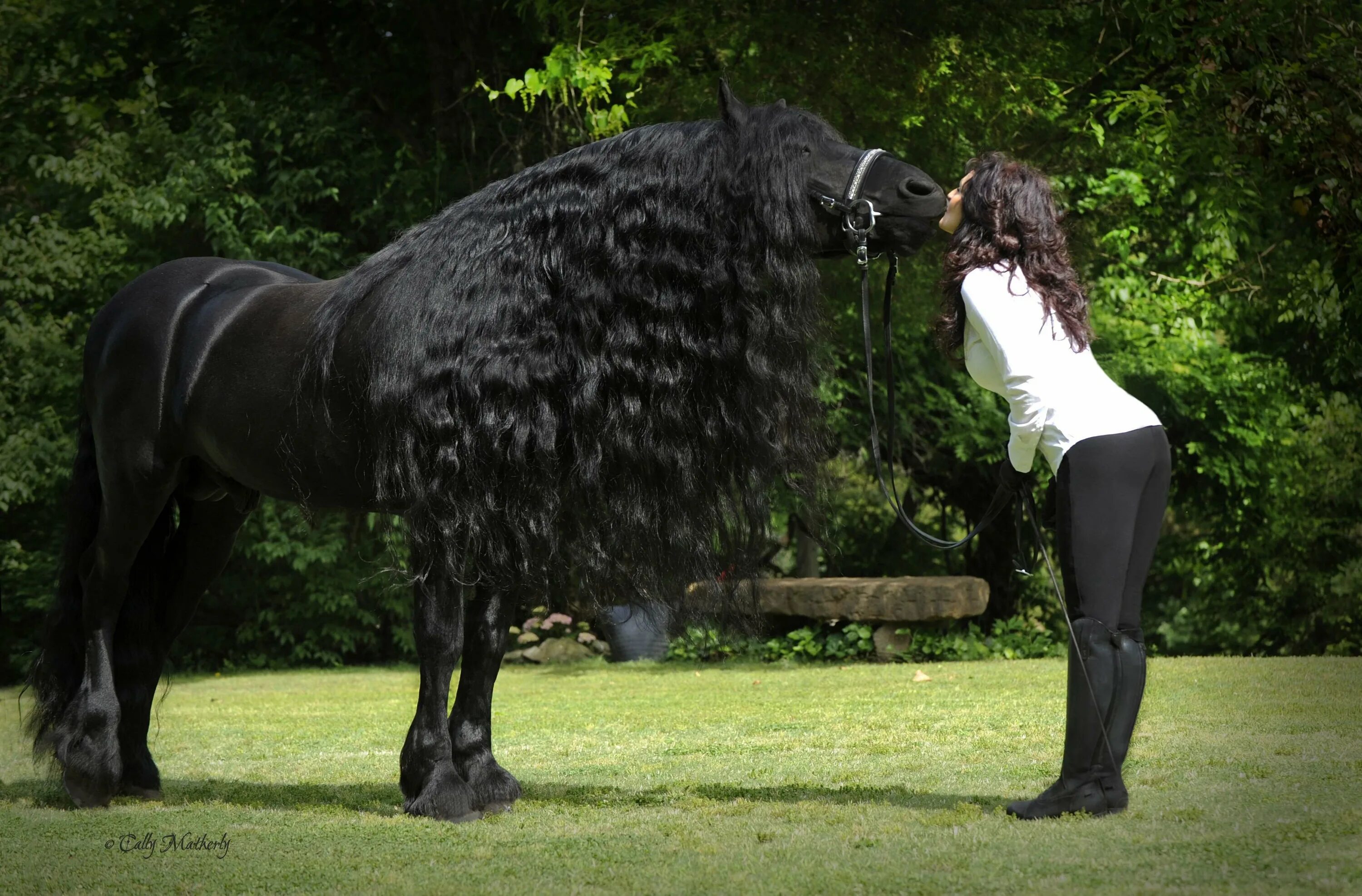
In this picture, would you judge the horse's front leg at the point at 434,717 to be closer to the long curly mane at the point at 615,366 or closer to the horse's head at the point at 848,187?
the long curly mane at the point at 615,366

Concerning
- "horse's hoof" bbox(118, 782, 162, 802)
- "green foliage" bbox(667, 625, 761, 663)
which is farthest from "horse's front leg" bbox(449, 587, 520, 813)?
"green foliage" bbox(667, 625, 761, 663)

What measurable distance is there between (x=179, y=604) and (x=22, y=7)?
9920mm

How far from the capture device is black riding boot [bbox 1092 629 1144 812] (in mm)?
3746

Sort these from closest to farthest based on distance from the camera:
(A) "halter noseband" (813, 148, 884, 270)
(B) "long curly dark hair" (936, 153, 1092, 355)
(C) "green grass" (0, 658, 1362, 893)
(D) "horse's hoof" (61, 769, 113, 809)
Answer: (C) "green grass" (0, 658, 1362, 893) < (B) "long curly dark hair" (936, 153, 1092, 355) < (A) "halter noseband" (813, 148, 884, 270) < (D) "horse's hoof" (61, 769, 113, 809)

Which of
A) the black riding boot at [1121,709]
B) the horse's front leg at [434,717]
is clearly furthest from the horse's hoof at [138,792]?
the black riding boot at [1121,709]

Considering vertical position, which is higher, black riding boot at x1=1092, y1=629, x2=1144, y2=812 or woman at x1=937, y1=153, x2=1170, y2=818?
woman at x1=937, y1=153, x2=1170, y2=818

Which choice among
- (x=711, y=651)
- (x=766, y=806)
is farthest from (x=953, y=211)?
(x=711, y=651)

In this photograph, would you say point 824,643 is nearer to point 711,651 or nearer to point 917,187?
point 711,651

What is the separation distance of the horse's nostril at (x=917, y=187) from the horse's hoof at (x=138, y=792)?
3.36 metres

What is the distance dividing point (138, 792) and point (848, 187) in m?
3.31

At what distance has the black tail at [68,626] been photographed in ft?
16.3

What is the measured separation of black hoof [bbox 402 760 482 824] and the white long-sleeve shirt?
6.38 feet

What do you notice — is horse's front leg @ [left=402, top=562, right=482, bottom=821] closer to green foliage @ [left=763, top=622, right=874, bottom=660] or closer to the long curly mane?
the long curly mane

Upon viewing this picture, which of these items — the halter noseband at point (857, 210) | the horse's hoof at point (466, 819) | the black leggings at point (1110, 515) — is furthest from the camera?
the horse's hoof at point (466, 819)
